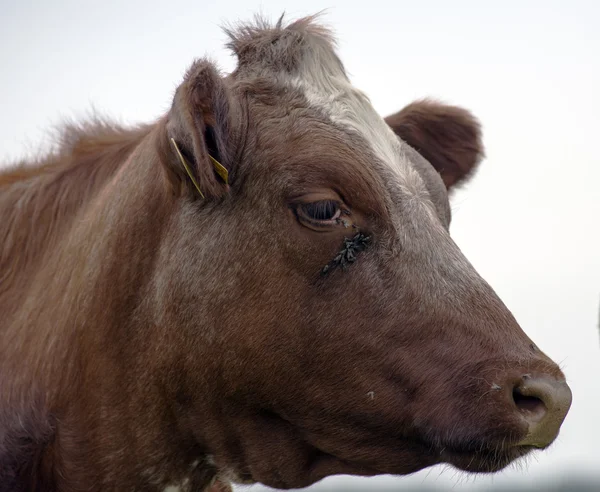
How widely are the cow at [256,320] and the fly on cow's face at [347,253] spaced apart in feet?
0.03

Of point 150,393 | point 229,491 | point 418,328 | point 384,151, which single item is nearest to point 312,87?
point 384,151

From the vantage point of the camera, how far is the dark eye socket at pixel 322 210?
4574 mm

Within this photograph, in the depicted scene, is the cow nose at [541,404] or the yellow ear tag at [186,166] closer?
the cow nose at [541,404]

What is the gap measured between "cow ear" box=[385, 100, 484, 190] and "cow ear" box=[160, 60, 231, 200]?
91.8 inches

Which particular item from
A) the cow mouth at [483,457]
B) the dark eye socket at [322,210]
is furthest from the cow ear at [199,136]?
the cow mouth at [483,457]

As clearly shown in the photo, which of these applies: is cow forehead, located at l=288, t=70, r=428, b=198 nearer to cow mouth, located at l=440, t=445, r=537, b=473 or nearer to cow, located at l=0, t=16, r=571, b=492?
cow, located at l=0, t=16, r=571, b=492

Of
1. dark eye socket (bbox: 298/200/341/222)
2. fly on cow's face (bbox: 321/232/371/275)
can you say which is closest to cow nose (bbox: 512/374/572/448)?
fly on cow's face (bbox: 321/232/371/275)

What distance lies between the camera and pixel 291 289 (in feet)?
15.1

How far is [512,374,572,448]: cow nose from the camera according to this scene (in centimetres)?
406

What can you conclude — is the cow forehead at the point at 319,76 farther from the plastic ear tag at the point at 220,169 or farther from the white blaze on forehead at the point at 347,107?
the plastic ear tag at the point at 220,169

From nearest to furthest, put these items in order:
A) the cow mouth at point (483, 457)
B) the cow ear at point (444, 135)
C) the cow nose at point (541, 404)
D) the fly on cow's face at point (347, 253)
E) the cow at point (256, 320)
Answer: the cow nose at point (541, 404), the cow mouth at point (483, 457), the cow at point (256, 320), the fly on cow's face at point (347, 253), the cow ear at point (444, 135)

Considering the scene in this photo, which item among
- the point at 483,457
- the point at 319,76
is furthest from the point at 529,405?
the point at 319,76

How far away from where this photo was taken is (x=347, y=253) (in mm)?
4578

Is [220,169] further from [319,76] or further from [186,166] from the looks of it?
[319,76]
